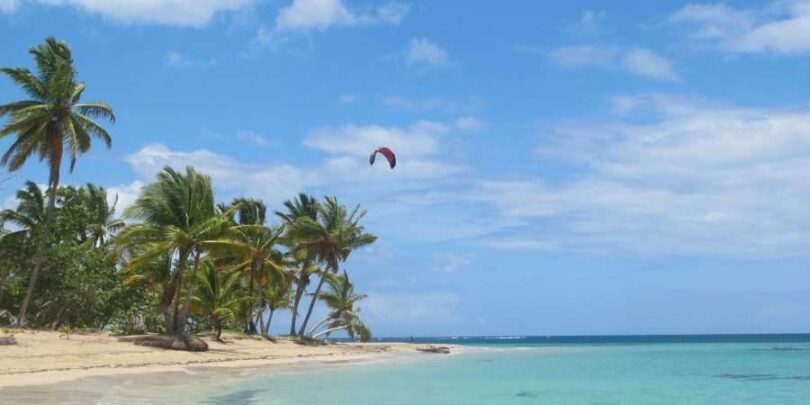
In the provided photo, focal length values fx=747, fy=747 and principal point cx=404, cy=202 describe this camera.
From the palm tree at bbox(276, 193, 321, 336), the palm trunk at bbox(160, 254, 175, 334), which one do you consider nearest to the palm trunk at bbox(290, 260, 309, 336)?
the palm tree at bbox(276, 193, 321, 336)

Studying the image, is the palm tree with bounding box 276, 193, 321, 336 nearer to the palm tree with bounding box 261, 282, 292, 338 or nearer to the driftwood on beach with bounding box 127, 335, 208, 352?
the palm tree with bounding box 261, 282, 292, 338

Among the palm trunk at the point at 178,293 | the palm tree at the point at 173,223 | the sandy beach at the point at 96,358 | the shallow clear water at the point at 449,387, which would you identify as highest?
the palm tree at the point at 173,223

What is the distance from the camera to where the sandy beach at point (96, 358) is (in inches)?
695

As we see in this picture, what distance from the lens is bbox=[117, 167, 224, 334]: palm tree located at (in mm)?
27906

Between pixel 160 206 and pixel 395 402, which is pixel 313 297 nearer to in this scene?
pixel 160 206

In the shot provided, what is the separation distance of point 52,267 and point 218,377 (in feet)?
59.4

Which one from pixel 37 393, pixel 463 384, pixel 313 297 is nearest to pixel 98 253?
pixel 313 297

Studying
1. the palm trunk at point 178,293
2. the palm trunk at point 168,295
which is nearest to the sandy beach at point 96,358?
the palm trunk at point 178,293

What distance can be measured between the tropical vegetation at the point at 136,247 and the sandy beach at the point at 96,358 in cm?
234

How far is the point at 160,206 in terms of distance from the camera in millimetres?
28328

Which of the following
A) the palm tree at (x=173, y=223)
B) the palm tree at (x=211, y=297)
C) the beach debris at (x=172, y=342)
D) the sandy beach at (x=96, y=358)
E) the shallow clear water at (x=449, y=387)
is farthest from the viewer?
the palm tree at (x=211, y=297)

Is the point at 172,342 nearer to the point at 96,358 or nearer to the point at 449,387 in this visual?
the point at 96,358

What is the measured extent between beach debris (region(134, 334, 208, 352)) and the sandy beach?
427 millimetres

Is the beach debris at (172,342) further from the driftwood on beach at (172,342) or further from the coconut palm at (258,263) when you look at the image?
the coconut palm at (258,263)
